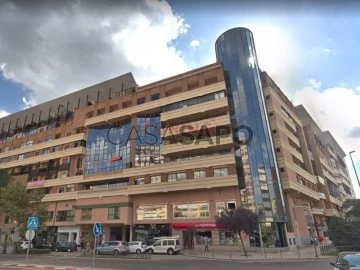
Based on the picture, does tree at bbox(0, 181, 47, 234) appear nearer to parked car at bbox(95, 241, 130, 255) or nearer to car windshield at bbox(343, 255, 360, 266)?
parked car at bbox(95, 241, 130, 255)

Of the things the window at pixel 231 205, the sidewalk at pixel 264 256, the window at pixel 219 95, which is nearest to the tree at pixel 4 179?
the sidewalk at pixel 264 256

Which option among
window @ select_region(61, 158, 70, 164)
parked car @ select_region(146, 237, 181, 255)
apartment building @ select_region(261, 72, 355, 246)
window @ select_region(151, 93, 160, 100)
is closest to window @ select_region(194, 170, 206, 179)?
parked car @ select_region(146, 237, 181, 255)

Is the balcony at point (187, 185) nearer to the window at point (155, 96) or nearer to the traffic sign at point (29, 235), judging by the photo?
the window at point (155, 96)

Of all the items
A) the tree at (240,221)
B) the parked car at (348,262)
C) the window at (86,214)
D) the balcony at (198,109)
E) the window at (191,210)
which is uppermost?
the balcony at (198,109)

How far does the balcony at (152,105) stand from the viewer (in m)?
44.1

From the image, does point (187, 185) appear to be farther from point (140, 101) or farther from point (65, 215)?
point (65, 215)

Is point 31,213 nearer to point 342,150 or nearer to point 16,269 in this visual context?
point 16,269

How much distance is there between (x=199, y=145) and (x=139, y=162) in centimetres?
1111

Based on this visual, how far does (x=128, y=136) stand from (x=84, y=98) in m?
17.1

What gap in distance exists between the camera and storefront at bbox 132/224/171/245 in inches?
1673

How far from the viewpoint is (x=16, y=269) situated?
17.6m

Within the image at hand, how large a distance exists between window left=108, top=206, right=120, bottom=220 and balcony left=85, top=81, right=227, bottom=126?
16.2 metres

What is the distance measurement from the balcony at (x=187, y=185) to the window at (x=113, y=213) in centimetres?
367

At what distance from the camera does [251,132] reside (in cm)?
4169
